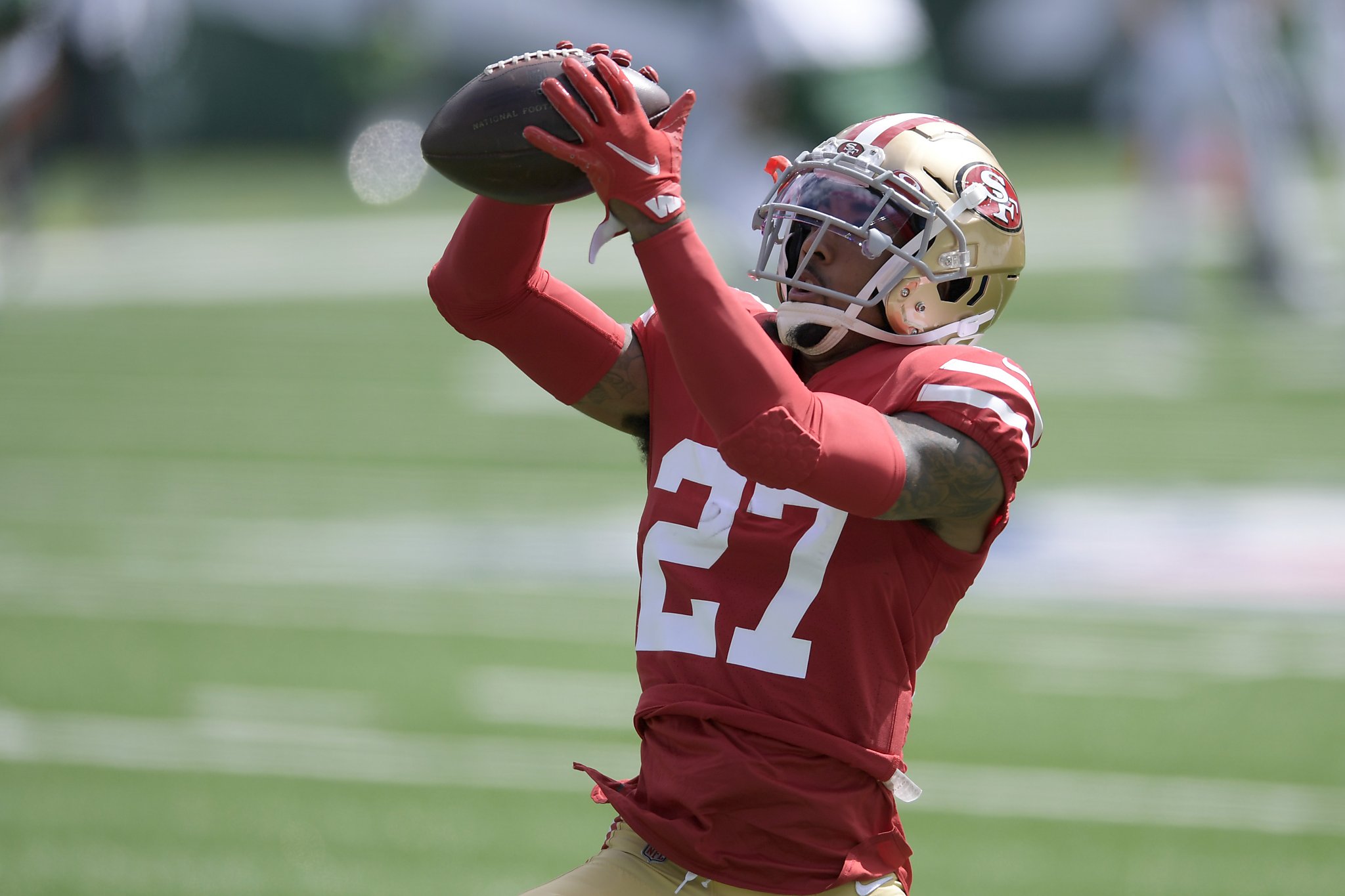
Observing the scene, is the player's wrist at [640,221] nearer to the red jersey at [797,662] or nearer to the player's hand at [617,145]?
the player's hand at [617,145]

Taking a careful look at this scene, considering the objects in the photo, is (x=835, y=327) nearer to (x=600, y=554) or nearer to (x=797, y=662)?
(x=797, y=662)

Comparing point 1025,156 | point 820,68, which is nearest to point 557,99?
point 820,68

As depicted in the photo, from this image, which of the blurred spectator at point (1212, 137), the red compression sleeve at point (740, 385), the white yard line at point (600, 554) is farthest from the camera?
the blurred spectator at point (1212, 137)

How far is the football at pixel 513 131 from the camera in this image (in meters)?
2.26

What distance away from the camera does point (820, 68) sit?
1040 centimetres

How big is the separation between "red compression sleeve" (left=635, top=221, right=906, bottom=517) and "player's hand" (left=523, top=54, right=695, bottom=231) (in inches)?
1.9

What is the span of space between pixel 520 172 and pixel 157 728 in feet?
10.9

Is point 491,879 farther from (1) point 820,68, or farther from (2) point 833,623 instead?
(1) point 820,68

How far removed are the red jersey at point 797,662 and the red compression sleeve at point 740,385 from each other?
243 mm

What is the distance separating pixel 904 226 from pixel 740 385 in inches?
21.0

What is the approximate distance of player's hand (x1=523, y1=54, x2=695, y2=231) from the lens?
2008 millimetres

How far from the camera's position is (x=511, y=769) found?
4.82 metres

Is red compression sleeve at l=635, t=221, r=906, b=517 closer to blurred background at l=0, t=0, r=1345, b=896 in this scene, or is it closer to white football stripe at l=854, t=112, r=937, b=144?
white football stripe at l=854, t=112, r=937, b=144

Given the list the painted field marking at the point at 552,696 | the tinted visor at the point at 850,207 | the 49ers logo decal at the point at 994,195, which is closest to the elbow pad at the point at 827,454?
the tinted visor at the point at 850,207
